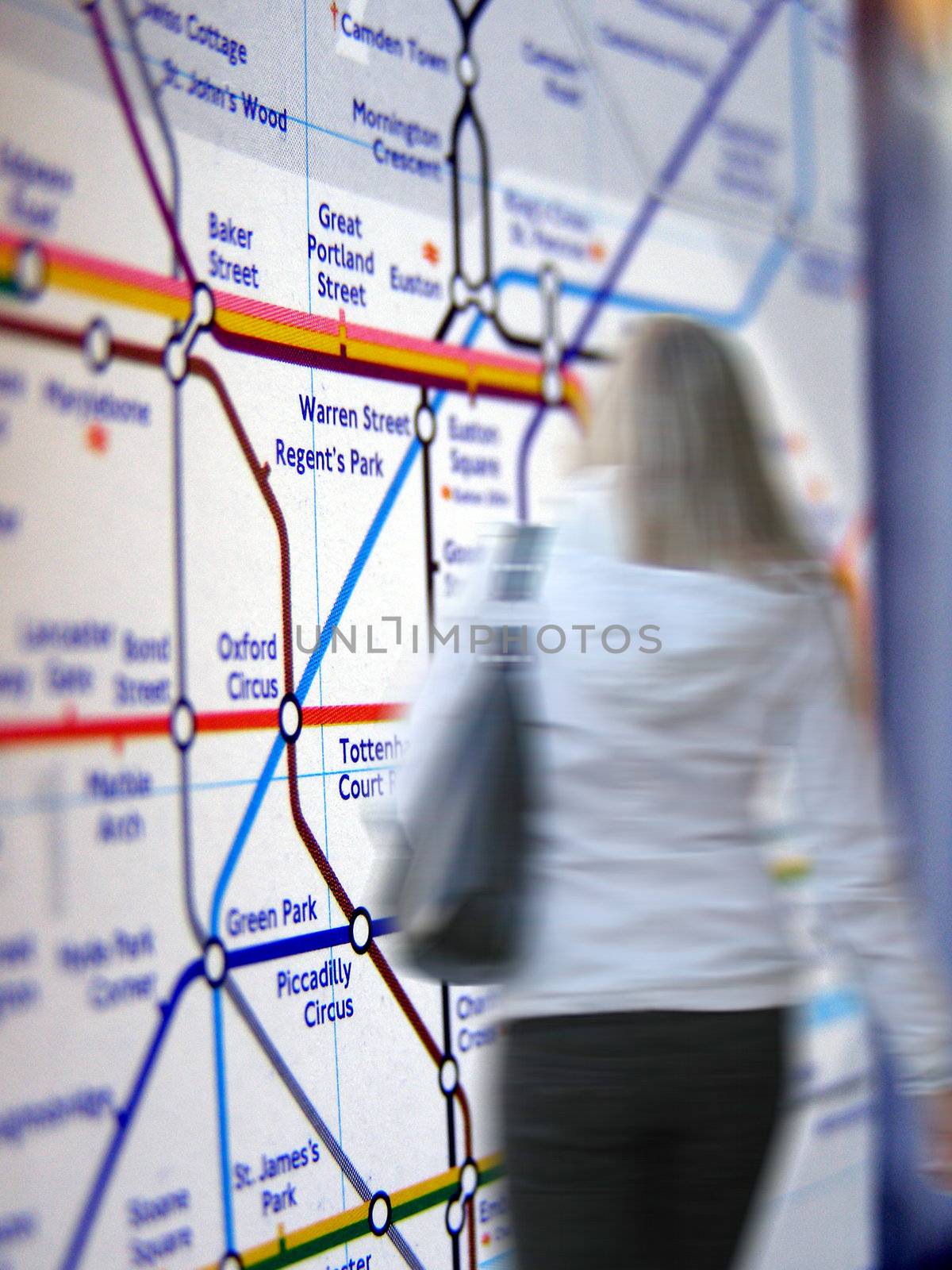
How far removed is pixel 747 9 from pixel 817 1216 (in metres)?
1.90

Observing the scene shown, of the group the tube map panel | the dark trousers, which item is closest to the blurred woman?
the dark trousers

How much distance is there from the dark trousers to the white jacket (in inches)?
1.0

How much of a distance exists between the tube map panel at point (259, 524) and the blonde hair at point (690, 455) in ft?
1.27

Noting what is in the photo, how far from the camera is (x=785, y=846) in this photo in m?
2.05

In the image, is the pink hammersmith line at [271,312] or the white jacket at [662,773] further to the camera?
the pink hammersmith line at [271,312]

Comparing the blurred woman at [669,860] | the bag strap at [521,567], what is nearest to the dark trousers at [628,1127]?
the blurred woman at [669,860]

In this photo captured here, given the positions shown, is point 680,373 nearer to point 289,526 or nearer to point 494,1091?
point 289,526

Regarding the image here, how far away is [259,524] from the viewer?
1373 mm

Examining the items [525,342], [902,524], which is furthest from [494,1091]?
[902,524]

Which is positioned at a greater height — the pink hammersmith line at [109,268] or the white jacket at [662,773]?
the pink hammersmith line at [109,268]

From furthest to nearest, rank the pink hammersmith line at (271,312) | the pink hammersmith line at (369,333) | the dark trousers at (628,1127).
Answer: the pink hammersmith line at (369,333), the pink hammersmith line at (271,312), the dark trousers at (628,1127)

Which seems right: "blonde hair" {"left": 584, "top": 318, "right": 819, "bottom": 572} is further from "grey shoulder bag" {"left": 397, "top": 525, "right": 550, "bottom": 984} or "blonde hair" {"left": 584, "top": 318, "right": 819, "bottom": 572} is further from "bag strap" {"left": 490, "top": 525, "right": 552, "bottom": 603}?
"grey shoulder bag" {"left": 397, "top": 525, "right": 550, "bottom": 984}

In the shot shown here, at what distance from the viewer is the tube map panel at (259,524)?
1.17 m

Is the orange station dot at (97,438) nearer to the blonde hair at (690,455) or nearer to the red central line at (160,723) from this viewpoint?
the red central line at (160,723)
